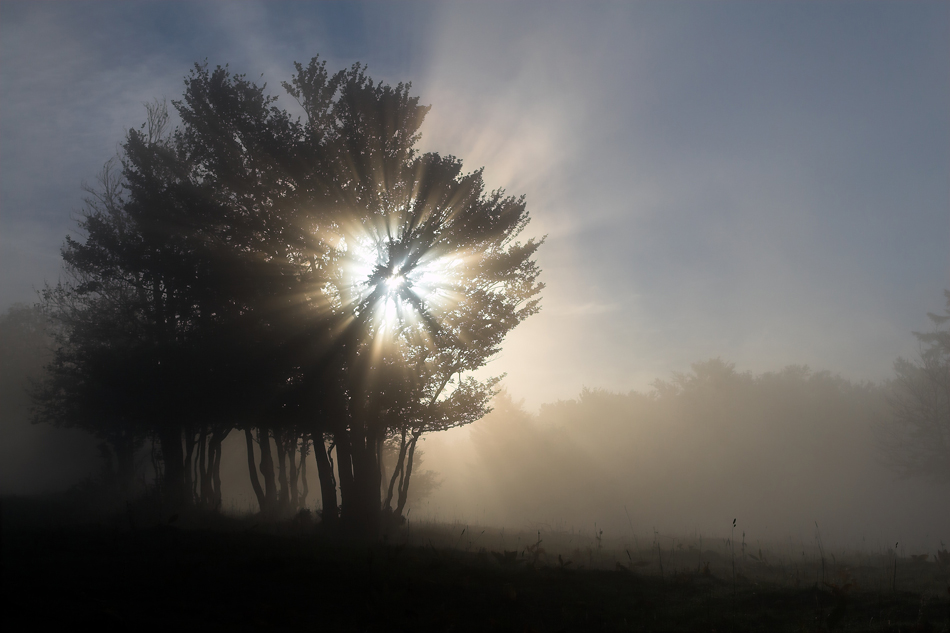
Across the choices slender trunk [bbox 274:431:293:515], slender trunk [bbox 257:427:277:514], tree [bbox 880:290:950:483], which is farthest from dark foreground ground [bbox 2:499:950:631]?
tree [bbox 880:290:950:483]

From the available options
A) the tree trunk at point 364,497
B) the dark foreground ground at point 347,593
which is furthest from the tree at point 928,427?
the tree trunk at point 364,497

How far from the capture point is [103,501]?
2348 cm

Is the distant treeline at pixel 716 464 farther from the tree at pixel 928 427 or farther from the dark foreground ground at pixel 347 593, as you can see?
the dark foreground ground at pixel 347 593

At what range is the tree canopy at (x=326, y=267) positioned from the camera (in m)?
14.7

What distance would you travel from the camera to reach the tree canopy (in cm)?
1475

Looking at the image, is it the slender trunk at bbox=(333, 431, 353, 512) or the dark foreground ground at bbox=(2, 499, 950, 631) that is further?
the slender trunk at bbox=(333, 431, 353, 512)

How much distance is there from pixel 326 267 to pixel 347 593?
944 cm

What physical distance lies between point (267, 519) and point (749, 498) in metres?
61.7

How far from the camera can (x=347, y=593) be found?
775 centimetres

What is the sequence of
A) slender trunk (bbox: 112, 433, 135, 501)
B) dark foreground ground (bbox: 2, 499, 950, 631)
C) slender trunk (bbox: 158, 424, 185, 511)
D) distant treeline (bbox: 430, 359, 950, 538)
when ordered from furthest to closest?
distant treeline (bbox: 430, 359, 950, 538) → slender trunk (bbox: 112, 433, 135, 501) → slender trunk (bbox: 158, 424, 185, 511) → dark foreground ground (bbox: 2, 499, 950, 631)

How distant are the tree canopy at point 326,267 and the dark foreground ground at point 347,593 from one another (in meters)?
5.31

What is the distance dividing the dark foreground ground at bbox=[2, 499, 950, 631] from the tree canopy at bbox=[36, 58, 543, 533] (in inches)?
209

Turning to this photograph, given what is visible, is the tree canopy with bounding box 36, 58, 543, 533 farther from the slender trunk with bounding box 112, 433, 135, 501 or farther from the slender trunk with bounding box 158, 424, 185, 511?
the slender trunk with bounding box 112, 433, 135, 501

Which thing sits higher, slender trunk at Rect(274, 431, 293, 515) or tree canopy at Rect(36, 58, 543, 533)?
tree canopy at Rect(36, 58, 543, 533)
